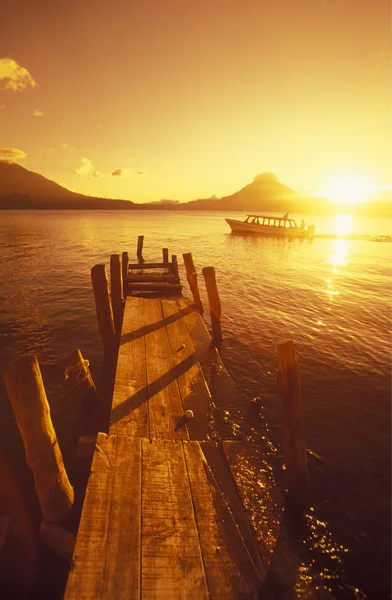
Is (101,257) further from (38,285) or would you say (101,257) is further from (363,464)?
(363,464)

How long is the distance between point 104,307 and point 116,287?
2.13m

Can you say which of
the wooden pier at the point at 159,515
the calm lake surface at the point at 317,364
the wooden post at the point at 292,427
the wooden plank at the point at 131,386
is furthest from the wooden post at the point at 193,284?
the wooden post at the point at 292,427

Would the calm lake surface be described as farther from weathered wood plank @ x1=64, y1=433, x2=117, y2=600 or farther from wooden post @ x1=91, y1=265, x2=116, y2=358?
weathered wood plank @ x1=64, y1=433, x2=117, y2=600

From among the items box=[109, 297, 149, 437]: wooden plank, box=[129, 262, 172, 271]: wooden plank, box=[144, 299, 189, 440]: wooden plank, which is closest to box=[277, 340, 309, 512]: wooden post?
box=[144, 299, 189, 440]: wooden plank

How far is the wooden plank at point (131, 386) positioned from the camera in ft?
14.9

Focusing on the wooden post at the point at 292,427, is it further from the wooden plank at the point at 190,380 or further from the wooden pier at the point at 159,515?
the wooden plank at the point at 190,380

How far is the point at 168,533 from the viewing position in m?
3.00

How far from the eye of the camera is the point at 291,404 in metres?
4.04

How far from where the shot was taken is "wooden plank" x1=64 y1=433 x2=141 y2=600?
99.1 inches

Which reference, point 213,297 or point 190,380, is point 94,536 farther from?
point 213,297

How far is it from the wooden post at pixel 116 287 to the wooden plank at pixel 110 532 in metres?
6.61

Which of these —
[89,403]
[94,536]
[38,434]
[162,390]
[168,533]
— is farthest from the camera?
[89,403]

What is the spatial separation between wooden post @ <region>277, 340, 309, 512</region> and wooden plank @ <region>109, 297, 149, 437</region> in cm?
211

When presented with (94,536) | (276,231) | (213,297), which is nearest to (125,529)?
(94,536)
